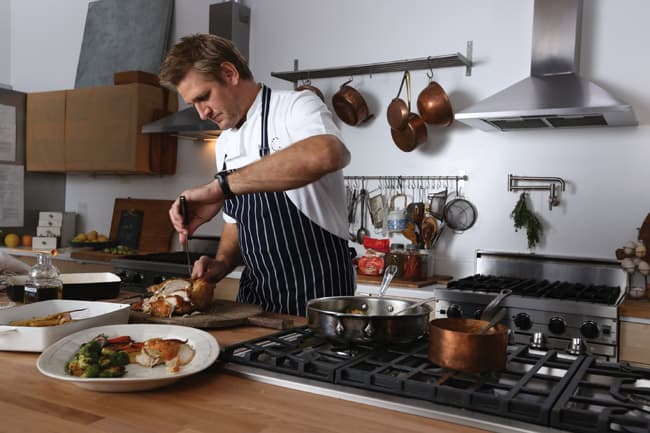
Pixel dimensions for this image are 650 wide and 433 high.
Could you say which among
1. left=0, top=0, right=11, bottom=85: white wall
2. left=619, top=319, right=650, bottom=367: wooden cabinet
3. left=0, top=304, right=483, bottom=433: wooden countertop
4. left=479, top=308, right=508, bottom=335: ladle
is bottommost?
left=619, top=319, right=650, bottom=367: wooden cabinet

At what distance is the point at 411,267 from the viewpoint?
3178 mm

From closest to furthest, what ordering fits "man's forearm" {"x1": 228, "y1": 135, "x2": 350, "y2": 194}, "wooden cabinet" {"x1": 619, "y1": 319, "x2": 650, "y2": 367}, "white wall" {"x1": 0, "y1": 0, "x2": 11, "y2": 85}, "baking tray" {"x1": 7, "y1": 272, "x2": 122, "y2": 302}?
"man's forearm" {"x1": 228, "y1": 135, "x2": 350, "y2": 194}
"baking tray" {"x1": 7, "y1": 272, "x2": 122, "y2": 302}
"wooden cabinet" {"x1": 619, "y1": 319, "x2": 650, "y2": 367}
"white wall" {"x1": 0, "y1": 0, "x2": 11, "y2": 85}

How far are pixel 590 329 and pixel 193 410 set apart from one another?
194 centimetres

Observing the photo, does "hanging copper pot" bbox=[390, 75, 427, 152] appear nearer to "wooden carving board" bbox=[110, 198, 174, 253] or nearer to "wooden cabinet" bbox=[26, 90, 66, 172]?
"wooden carving board" bbox=[110, 198, 174, 253]

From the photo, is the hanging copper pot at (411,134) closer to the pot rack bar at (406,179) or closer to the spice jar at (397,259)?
the pot rack bar at (406,179)

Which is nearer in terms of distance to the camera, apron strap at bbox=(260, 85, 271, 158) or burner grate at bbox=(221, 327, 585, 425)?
burner grate at bbox=(221, 327, 585, 425)

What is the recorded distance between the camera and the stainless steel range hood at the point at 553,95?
8.63ft

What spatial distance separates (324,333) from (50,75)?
185 inches

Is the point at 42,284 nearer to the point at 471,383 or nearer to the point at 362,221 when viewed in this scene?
the point at 471,383

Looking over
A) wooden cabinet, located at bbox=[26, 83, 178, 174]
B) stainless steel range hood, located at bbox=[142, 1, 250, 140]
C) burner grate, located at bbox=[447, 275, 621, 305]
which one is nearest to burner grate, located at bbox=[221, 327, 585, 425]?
burner grate, located at bbox=[447, 275, 621, 305]

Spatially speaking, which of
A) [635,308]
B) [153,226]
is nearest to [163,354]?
[635,308]

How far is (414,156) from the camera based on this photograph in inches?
139

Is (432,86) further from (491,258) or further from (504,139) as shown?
(491,258)

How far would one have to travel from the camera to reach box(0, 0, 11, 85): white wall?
5.32 metres
